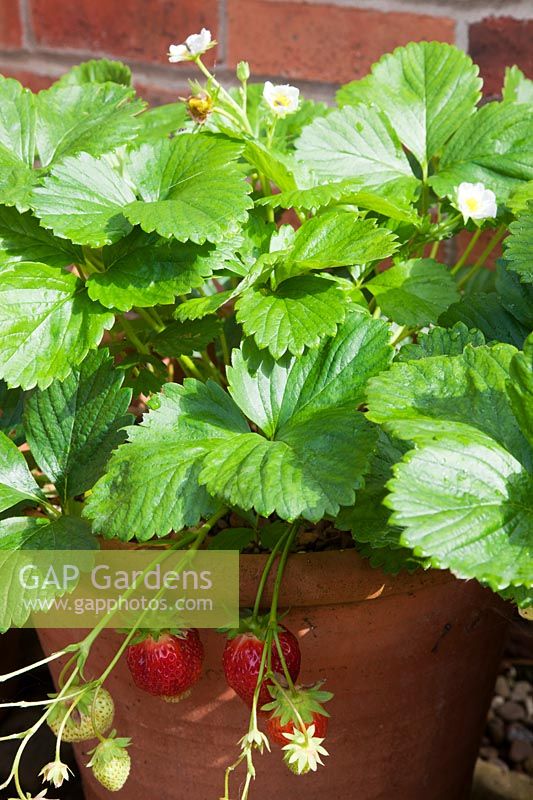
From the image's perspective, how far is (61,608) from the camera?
77cm

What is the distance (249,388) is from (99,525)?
0.49ft

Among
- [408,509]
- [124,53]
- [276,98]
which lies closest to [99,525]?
[408,509]

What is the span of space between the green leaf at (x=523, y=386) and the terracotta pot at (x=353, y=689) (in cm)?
21

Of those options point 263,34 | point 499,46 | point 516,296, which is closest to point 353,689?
point 516,296

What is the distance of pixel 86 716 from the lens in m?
0.68

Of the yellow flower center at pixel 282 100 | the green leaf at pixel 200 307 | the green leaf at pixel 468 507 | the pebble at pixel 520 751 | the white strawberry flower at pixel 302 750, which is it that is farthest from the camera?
the pebble at pixel 520 751

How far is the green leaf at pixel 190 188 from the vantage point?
689mm

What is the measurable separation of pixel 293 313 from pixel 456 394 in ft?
0.52

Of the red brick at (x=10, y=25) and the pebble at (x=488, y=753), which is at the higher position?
the red brick at (x=10, y=25)

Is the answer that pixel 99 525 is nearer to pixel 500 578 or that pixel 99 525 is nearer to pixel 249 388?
pixel 249 388

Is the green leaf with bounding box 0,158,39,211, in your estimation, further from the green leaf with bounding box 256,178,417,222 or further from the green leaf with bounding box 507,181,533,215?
the green leaf with bounding box 507,181,533,215

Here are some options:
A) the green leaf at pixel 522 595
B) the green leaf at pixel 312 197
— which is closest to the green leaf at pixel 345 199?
the green leaf at pixel 312 197

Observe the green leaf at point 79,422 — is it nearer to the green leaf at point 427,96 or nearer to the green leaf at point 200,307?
the green leaf at point 200,307

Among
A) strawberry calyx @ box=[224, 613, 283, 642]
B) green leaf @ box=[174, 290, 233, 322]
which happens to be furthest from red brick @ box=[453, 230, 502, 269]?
strawberry calyx @ box=[224, 613, 283, 642]
